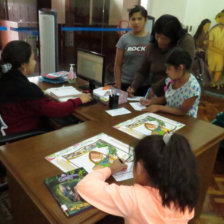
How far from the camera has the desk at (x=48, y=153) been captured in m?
0.94

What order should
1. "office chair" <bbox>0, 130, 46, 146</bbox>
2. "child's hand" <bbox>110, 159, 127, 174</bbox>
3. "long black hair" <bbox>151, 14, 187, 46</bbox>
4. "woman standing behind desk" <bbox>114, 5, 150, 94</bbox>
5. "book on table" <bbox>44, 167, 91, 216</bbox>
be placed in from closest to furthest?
"book on table" <bbox>44, 167, 91, 216</bbox> → "child's hand" <bbox>110, 159, 127, 174</bbox> → "office chair" <bbox>0, 130, 46, 146</bbox> → "long black hair" <bbox>151, 14, 187, 46</bbox> → "woman standing behind desk" <bbox>114, 5, 150, 94</bbox>

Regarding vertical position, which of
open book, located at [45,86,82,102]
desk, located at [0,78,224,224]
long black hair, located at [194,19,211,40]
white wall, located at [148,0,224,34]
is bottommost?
desk, located at [0,78,224,224]

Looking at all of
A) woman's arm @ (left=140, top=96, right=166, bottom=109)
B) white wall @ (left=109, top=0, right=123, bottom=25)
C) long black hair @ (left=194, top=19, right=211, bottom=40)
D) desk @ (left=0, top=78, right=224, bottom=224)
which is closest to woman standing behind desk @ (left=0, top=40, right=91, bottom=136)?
desk @ (left=0, top=78, right=224, bottom=224)

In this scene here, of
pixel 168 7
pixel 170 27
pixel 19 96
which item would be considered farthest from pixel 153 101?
pixel 168 7

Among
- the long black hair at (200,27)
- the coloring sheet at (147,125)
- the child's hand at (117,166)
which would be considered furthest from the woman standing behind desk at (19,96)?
the long black hair at (200,27)

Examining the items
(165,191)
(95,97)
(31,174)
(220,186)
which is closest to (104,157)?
(31,174)

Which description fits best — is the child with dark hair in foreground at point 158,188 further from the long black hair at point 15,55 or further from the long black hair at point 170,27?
the long black hair at point 170,27

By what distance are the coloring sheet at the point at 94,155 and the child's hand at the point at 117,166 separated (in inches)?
1.1

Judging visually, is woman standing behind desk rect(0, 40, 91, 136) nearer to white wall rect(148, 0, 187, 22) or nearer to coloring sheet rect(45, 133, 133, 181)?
coloring sheet rect(45, 133, 133, 181)

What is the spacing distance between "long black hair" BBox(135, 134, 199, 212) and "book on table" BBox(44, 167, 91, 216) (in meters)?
0.30

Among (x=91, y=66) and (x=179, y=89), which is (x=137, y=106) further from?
(x=91, y=66)

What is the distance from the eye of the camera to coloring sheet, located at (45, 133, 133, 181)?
1.16 m

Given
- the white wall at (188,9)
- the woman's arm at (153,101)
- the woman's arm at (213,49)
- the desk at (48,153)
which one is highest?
the white wall at (188,9)

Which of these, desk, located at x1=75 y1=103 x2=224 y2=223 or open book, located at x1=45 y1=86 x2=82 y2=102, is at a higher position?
open book, located at x1=45 y1=86 x2=82 y2=102
